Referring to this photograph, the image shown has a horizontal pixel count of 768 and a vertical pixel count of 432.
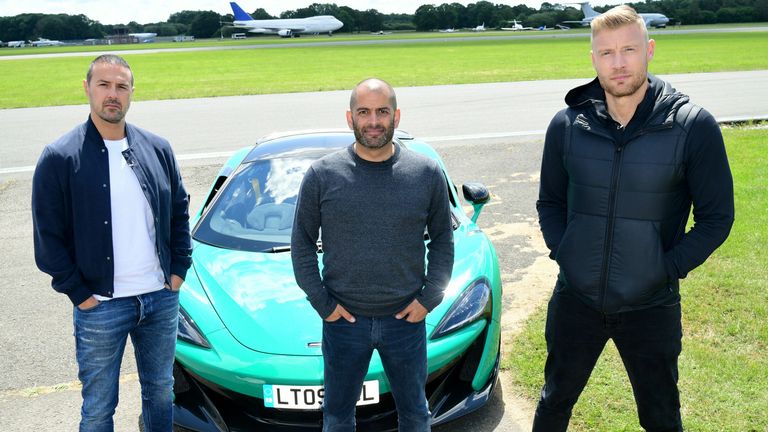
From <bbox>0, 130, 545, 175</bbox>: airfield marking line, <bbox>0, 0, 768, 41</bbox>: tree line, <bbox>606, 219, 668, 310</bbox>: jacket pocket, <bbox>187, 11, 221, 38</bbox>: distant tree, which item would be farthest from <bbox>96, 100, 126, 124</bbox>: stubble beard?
<bbox>187, 11, 221, 38</bbox>: distant tree

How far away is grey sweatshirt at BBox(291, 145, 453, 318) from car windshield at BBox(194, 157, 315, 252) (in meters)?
1.41

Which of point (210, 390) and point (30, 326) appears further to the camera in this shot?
point (30, 326)

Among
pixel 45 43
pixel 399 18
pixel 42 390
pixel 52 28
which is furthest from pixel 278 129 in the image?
pixel 52 28

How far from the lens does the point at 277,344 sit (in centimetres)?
313

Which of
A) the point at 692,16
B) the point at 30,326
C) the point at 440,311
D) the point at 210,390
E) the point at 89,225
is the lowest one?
the point at 30,326

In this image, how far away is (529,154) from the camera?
10.5 meters

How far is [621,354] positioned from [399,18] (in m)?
147

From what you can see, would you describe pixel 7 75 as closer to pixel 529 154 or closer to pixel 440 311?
pixel 529 154

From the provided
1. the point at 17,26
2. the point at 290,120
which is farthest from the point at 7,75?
the point at 17,26

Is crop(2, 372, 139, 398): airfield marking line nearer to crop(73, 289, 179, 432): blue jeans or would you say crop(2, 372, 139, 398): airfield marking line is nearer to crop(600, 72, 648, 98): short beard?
crop(73, 289, 179, 432): blue jeans

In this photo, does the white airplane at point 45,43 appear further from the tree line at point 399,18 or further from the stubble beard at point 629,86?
the stubble beard at point 629,86

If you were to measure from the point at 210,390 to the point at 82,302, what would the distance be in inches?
31.1

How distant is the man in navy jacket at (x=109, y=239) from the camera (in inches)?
101

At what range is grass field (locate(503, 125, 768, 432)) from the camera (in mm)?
3389
